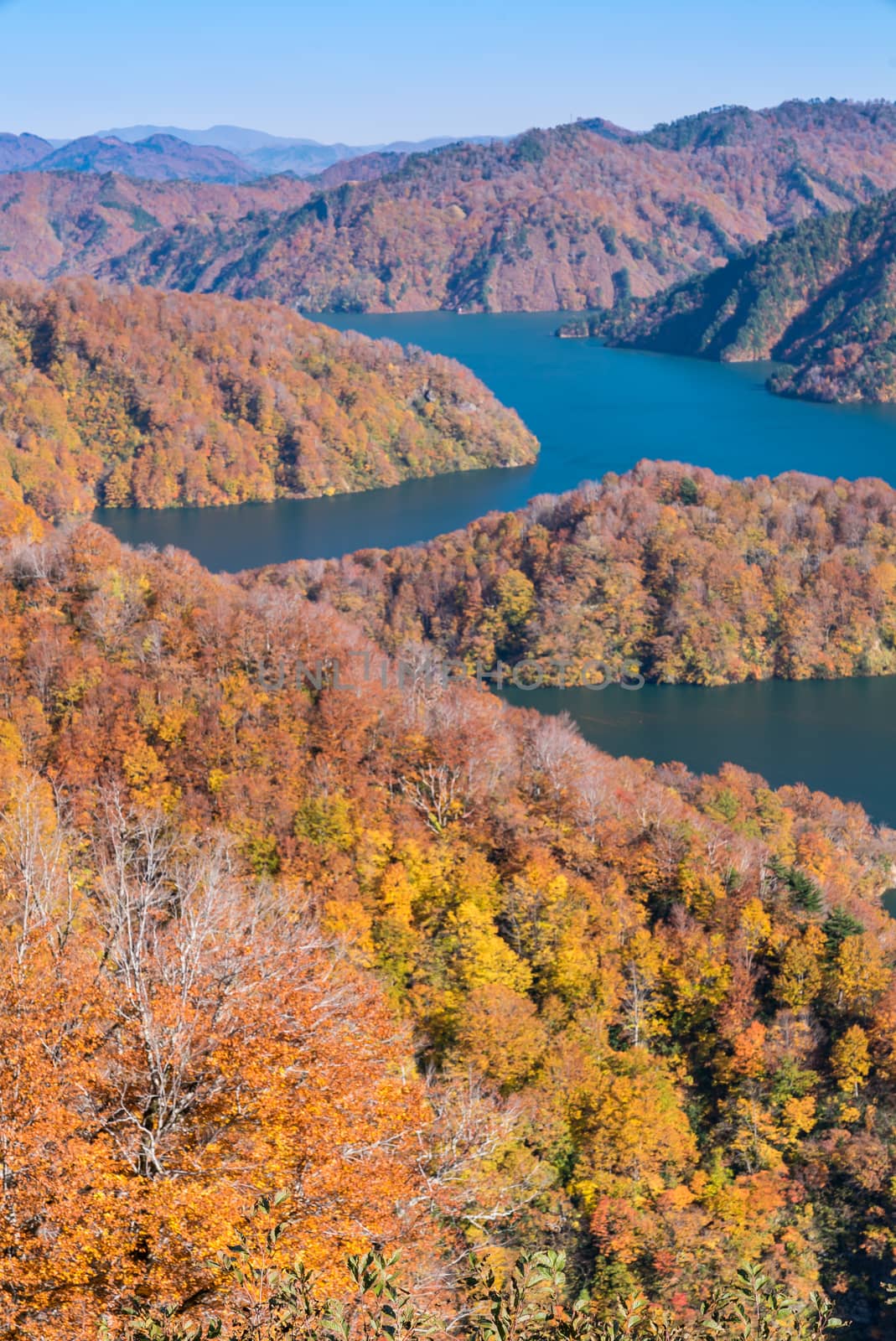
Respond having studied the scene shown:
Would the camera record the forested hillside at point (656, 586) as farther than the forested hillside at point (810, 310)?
No

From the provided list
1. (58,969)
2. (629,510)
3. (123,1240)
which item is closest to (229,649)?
(58,969)

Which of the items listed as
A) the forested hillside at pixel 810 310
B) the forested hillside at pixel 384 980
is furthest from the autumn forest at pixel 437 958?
the forested hillside at pixel 810 310

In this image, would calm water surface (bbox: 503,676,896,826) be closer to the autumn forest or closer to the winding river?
the winding river

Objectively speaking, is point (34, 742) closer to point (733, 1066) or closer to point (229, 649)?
point (229, 649)

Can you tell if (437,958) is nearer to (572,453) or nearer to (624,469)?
(624,469)

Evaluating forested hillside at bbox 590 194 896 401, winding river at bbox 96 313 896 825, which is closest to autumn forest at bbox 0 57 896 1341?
winding river at bbox 96 313 896 825

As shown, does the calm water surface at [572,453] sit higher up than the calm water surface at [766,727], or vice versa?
the calm water surface at [572,453]

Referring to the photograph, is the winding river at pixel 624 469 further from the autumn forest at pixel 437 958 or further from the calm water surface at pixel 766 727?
the autumn forest at pixel 437 958
